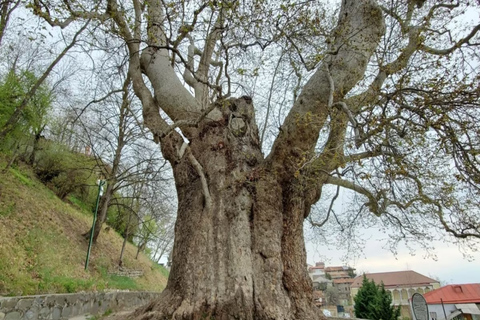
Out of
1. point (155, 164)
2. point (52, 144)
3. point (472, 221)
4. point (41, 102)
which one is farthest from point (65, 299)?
point (52, 144)

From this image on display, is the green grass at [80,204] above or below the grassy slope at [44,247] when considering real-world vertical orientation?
above

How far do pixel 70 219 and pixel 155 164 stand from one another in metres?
3.94

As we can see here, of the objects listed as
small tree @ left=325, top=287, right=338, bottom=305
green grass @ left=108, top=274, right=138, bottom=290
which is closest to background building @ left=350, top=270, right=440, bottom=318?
small tree @ left=325, top=287, right=338, bottom=305

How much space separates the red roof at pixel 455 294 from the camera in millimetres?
21609

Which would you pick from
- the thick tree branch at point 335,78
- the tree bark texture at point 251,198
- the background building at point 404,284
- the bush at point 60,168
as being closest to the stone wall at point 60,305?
the tree bark texture at point 251,198

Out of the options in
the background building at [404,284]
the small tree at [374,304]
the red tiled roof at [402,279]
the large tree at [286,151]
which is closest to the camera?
the large tree at [286,151]

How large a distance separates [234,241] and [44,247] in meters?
6.93

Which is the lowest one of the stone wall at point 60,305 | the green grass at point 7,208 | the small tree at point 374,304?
the stone wall at point 60,305

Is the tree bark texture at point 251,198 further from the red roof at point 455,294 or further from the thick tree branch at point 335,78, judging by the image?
the red roof at point 455,294

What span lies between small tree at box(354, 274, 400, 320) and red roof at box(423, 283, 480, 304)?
45.1ft

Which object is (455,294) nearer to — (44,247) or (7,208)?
(44,247)

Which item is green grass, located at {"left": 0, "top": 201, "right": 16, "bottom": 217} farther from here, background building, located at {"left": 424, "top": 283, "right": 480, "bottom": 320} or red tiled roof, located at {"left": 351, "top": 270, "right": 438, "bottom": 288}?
red tiled roof, located at {"left": 351, "top": 270, "right": 438, "bottom": 288}

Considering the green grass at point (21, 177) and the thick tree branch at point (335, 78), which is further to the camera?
the green grass at point (21, 177)

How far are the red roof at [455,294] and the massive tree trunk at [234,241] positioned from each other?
23216 millimetres
